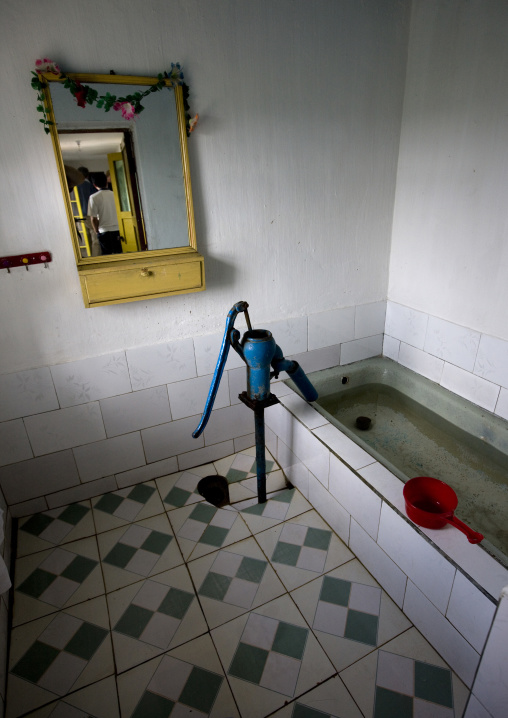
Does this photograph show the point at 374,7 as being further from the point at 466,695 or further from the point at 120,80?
the point at 466,695

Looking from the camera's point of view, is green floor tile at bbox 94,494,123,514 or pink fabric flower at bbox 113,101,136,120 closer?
pink fabric flower at bbox 113,101,136,120

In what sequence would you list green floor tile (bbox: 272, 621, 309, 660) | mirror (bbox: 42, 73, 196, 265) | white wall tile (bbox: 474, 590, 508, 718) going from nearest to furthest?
1. white wall tile (bbox: 474, 590, 508, 718)
2. green floor tile (bbox: 272, 621, 309, 660)
3. mirror (bbox: 42, 73, 196, 265)

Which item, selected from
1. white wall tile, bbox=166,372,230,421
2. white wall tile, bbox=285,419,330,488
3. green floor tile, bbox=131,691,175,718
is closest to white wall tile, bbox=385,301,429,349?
white wall tile, bbox=285,419,330,488

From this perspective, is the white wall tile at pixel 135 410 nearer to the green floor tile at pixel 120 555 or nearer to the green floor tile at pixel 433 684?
the green floor tile at pixel 120 555

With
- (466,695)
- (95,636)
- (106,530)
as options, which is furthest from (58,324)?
(466,695)

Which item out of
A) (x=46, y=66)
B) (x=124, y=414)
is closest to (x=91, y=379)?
(x=124, y=414)

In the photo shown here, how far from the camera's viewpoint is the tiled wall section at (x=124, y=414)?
1628mm

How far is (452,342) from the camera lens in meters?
1.82

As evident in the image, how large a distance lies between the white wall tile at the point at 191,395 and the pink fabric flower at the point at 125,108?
1035 mm

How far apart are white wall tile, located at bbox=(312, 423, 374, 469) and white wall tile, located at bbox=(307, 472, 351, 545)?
19 centimetres

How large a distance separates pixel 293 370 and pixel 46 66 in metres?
1.28

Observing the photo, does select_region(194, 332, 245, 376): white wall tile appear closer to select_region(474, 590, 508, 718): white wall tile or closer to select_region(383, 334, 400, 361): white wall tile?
select_region(383, 334, 400, 361): white wall tile

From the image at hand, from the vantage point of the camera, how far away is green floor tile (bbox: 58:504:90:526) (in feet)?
5.73

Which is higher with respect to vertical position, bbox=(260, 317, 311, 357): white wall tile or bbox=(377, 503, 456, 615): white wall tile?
bbox=(260, 317, 311, 357): white wall tile
